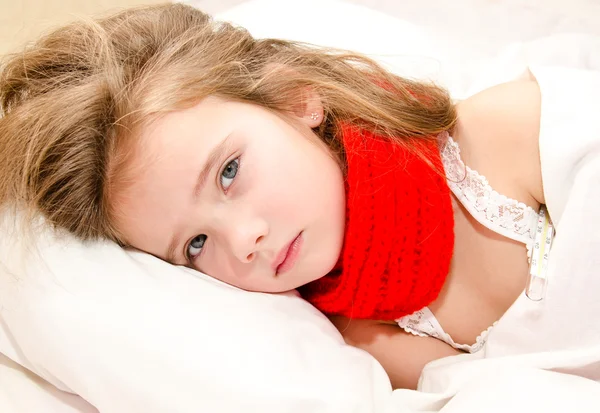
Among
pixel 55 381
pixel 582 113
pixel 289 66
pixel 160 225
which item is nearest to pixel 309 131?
pixel 289 66

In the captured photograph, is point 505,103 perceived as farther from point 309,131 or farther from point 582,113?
point 309,131

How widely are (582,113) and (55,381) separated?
74 centimetres

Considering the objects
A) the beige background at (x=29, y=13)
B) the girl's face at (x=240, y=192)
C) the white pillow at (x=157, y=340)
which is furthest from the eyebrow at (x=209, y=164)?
the beige background at (x=29, y=13)

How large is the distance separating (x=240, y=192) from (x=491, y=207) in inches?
12.8

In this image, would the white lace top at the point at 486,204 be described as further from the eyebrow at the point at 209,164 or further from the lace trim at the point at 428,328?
the eyebrow at the point at 209,164

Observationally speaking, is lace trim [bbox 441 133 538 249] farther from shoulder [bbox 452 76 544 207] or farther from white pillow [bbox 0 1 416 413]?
white pillow [bbox 0 1 416 413]

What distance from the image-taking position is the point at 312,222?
30.0 inches

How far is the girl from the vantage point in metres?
0.75

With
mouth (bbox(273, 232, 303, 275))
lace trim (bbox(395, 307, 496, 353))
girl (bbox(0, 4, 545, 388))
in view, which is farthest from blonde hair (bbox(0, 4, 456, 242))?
lace trim (bbox(395, 307, 496, 353))

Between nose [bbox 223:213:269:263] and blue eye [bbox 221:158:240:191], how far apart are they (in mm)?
43

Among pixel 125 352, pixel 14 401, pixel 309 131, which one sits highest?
pixel 309 131

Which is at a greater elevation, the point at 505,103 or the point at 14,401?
the point at 505,103

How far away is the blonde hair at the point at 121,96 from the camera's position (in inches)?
30.2

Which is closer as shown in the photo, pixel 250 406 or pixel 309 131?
pixel 250 406
